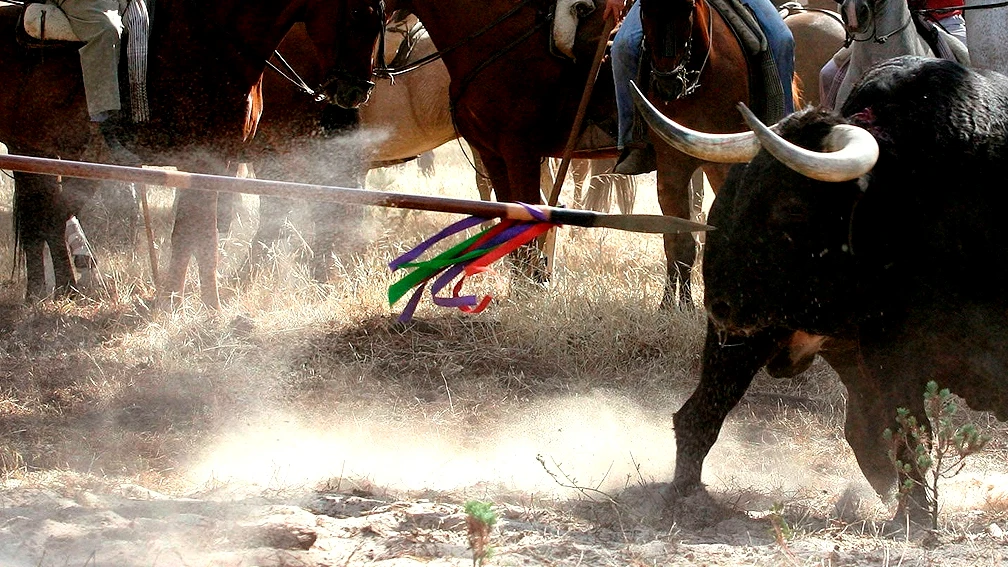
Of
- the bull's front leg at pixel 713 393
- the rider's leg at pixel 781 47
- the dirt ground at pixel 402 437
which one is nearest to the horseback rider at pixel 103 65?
the dirt ground at pixel 402 437

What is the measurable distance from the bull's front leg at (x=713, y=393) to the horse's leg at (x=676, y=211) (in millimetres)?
2512

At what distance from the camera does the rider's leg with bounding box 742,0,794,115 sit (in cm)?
699

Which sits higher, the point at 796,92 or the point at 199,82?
the point at 199,82

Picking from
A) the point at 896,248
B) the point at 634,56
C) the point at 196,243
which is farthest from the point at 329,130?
the point at 896,248

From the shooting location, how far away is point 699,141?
4047mm

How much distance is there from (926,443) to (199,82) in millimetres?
4461

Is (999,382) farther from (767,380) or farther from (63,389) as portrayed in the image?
(63,389)

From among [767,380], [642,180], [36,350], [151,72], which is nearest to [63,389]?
[36,350]

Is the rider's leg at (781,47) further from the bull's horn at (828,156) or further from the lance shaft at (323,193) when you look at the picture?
the bull's horn at (828,156)

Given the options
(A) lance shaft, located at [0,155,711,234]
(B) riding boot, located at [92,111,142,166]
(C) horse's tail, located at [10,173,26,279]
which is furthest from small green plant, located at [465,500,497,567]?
(C) horse's tail, located at [10,173,26,279]

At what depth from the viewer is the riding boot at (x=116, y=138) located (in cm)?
702

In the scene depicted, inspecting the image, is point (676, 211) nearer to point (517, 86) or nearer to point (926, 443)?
point (517, 86)

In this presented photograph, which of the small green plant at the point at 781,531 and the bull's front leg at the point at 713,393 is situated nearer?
the small green plant at the point at 781,531

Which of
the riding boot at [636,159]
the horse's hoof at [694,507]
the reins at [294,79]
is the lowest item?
the horse's hoof at [694,507]
